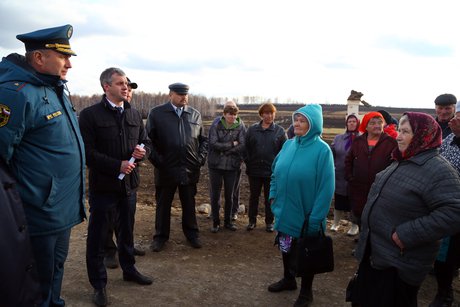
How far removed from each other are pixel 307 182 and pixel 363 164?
68.3 inches

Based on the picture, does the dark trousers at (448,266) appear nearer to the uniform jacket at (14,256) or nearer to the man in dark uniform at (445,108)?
the man in dark uniform at (445,108)

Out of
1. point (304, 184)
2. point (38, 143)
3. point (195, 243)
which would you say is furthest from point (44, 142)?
point (195, 243)

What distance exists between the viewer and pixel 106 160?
362cm

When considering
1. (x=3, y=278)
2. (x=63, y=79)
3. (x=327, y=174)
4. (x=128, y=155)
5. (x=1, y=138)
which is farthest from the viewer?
(x=128, y=155)

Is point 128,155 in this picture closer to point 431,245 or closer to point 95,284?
point 95,284

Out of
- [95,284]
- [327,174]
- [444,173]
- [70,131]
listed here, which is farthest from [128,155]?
[444,173]

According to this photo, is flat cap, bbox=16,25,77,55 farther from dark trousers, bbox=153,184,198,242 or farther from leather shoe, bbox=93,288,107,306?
dark trousers, bbox=153,184,198,242

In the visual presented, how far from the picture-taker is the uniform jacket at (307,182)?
3.49 metres

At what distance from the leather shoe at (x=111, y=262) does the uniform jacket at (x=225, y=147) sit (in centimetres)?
217

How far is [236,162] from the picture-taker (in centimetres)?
598

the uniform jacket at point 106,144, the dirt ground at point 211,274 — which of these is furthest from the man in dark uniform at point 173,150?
the uniform jacket at point 106,144

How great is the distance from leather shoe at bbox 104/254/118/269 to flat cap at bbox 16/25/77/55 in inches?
112

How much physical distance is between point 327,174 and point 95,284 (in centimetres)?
266

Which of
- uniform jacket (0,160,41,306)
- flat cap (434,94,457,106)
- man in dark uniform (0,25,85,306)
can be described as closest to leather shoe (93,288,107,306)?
man in dark uniform (0,25,85,306)
